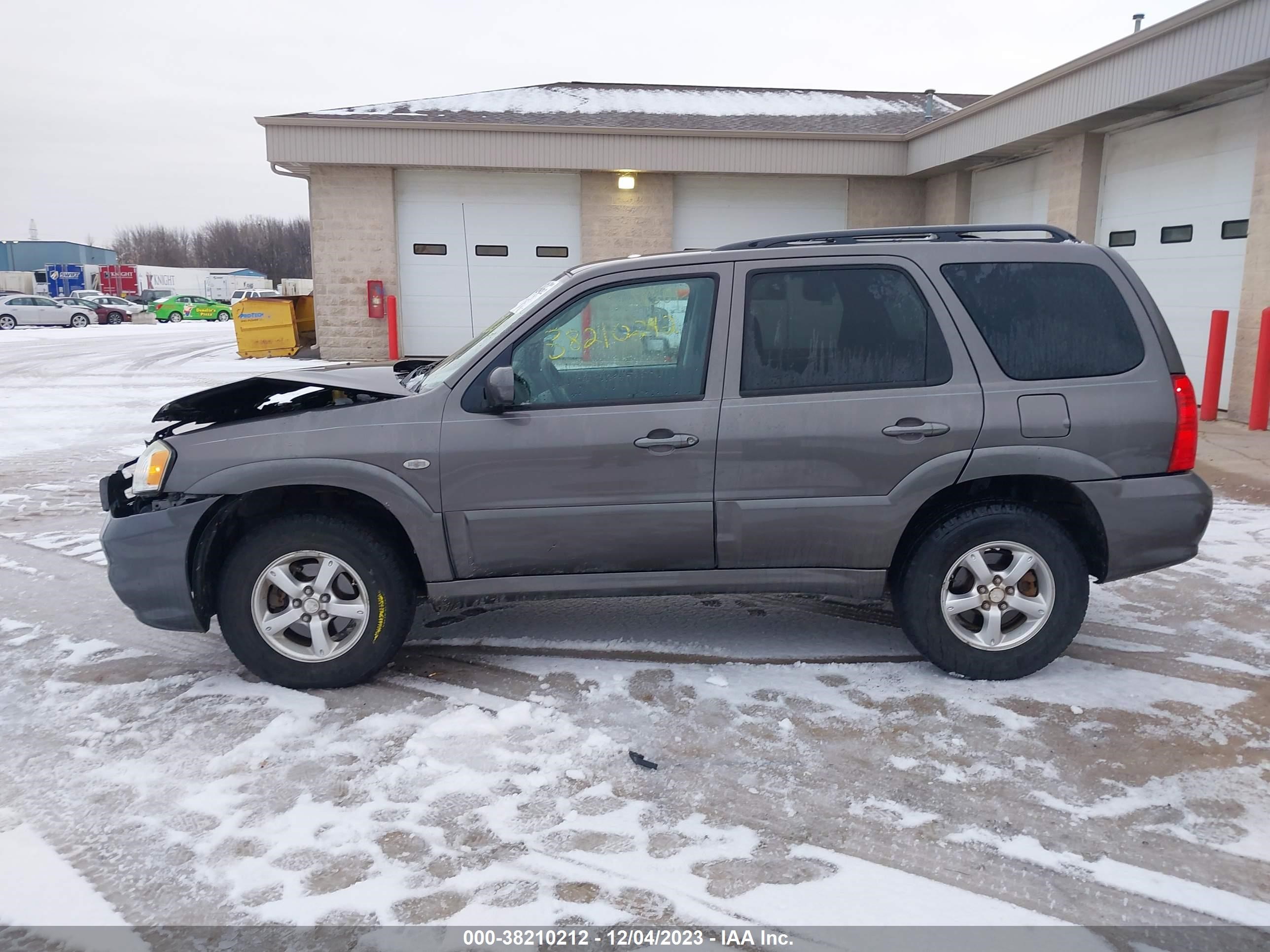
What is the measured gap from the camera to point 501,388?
385cm

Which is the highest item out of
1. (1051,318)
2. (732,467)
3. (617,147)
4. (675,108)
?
(675,108)

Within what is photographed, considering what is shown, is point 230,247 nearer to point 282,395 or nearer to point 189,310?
point 189,310

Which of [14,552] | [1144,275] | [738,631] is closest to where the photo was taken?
[738,631]

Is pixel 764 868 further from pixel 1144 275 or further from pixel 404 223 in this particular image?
pixel 404 223

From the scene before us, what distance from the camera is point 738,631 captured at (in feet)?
15.8

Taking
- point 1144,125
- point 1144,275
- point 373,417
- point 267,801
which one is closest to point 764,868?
point 267,801

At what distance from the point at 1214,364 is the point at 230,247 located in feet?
450

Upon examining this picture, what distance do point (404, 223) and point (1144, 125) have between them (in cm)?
1254

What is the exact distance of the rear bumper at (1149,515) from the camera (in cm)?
403

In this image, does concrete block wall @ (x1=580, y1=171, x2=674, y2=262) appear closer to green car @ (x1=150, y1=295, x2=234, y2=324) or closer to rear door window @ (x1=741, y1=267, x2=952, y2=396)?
rear door window @ (x1=741, y1=267, x2=952, y2=396)

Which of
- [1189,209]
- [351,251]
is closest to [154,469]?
[1189,209]

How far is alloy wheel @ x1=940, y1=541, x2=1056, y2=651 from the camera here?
4.07m

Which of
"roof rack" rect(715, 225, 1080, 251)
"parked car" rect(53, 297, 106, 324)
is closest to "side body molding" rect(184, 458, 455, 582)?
"roof rack" rect(715, 225, 1080, 251)

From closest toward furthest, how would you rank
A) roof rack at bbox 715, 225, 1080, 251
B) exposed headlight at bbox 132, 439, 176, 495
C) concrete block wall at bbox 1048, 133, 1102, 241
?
exposed headlight at bbox 132, 439, 176, 495 < roof rack at bbox 715, 225, 1080, 251 < concrete block wall at bbox 1048, 133, 1102, 241
